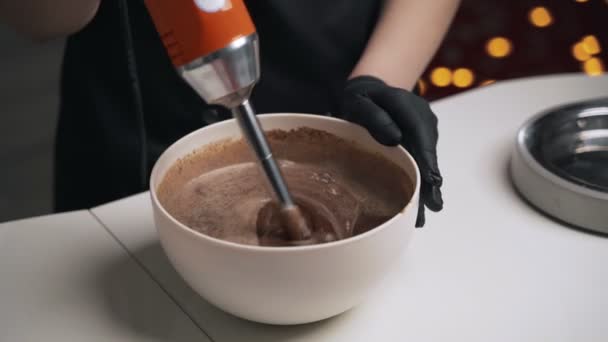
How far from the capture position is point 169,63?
925 millimetres

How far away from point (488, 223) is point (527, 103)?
306mm

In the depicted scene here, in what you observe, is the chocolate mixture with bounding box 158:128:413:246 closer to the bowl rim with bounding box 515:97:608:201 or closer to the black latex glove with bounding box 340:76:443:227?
the black latex glove with bounding box 340:76:443:227

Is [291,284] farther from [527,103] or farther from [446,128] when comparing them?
[527,103]

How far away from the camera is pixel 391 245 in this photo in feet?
1.74

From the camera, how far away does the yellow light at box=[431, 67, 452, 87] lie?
6.02ft

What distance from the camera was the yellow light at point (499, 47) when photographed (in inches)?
71.3

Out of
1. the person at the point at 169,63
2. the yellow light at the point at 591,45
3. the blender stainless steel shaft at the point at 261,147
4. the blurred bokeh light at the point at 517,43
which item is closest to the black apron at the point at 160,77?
the person at the point at 169,63

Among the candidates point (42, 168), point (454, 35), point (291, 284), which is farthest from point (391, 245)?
point (42, 168)

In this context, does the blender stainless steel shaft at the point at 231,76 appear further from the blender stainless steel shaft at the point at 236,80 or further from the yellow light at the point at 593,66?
the yellow light at the point at 593,66

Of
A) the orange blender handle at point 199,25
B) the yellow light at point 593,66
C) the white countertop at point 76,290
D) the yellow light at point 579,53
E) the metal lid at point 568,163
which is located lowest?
the yellow light at point 593,66

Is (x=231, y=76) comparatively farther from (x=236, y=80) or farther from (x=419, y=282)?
(x=419, y=282)

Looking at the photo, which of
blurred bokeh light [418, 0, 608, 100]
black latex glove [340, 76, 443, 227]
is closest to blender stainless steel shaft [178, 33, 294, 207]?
black latex glove [340, 76, 443, 227]

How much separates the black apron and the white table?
23 cm

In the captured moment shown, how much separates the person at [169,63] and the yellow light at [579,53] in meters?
0.93
